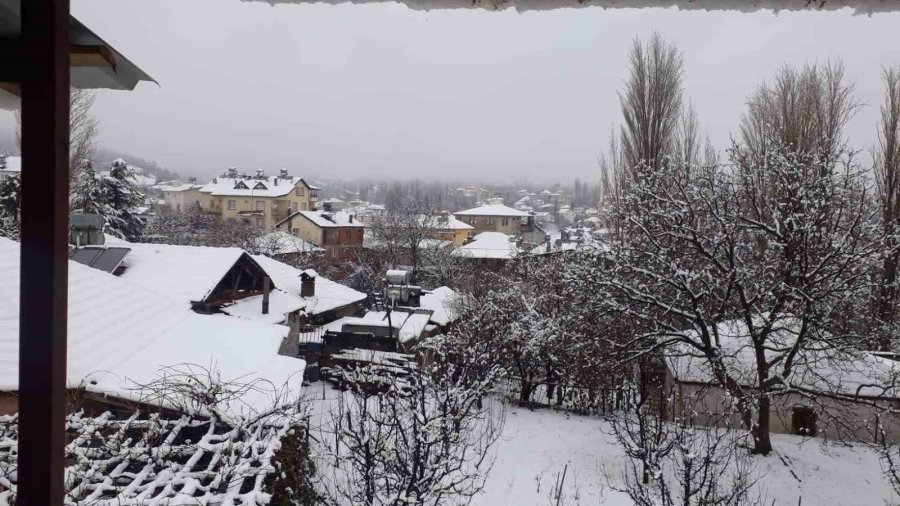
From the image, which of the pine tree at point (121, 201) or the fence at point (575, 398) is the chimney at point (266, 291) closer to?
the fence at point (575, 398)

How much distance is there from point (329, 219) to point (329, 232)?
5.69 feet

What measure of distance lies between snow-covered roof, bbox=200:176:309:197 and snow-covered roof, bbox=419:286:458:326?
2569 centimetres

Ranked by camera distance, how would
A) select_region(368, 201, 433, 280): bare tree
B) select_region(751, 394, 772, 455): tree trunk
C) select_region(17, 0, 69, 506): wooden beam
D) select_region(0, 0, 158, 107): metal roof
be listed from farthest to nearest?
select_region(368, 201, 433, 280): bare tree < select_region(751, 394, 772, 455): tree trunk < select_region(0, 0, 158, 107): metal roof < select_region(17, 0, 69, 506): wooden beam

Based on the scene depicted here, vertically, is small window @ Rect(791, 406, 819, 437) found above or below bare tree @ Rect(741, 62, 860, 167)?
below

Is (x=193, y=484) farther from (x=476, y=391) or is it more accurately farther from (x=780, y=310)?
(x=780, y=310)

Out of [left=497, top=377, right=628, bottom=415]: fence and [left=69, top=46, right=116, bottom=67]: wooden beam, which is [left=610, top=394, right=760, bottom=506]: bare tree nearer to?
[left=497, top=377, right=628, bottom=415]: fence

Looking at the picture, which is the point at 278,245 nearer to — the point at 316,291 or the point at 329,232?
the point at 329,232

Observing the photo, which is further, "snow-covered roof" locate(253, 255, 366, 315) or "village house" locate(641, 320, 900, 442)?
"snow-covered roof" locate(253, 255, 366, 315)

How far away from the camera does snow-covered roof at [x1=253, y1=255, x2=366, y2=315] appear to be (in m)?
17.5

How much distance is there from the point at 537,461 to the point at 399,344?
5.66 meters

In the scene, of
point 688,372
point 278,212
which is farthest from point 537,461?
point 278,212

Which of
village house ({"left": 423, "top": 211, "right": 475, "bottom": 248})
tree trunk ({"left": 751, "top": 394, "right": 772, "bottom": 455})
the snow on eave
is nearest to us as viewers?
the snow on eave

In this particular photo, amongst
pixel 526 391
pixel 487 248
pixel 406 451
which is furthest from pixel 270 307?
pixel 487 248

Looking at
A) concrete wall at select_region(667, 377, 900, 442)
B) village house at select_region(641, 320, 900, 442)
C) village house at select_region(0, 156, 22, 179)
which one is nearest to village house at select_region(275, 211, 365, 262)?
village house at select_region(0, 156, 22, 179)
